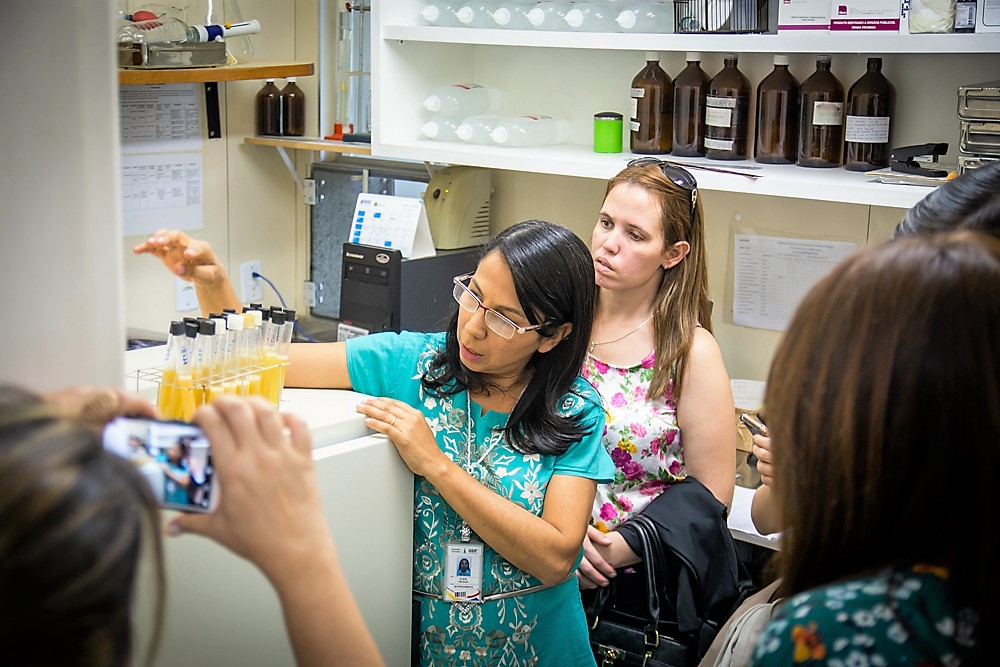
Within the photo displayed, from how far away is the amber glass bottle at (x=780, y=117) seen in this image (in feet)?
8.48

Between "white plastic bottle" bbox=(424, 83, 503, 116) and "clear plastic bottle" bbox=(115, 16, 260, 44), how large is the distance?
602 millimetres

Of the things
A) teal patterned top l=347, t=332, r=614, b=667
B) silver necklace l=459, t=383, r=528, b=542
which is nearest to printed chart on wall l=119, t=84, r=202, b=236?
teal patterned top l=347, t=332, r=614, b=667

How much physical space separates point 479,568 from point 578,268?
51 centimetres

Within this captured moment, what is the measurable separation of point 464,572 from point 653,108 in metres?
1.51

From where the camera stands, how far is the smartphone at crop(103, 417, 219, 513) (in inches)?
32.7

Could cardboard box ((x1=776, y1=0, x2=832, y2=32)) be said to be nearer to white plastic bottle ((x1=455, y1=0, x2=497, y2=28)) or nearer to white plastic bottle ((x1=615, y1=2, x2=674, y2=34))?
white plastic bottle ((x1=615, y1=2, x2=674, y2=34))

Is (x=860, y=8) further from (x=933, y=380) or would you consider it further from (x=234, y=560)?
(x=234, y=560)

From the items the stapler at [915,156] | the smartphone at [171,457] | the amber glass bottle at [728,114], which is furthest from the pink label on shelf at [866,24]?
the smartphone at [171,457]

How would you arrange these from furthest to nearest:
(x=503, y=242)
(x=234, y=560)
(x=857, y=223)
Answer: (x=857, y=223), (x=503, y=242), (x=234, y=560)

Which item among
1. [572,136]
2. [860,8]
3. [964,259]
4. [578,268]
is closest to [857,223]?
[860,8]

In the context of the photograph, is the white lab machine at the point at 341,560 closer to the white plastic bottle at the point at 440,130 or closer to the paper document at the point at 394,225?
the paper document at the point at 394,225

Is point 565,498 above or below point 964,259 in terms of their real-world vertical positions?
below

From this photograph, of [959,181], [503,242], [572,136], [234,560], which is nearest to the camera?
[234,560]

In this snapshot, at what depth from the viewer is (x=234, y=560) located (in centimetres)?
137
